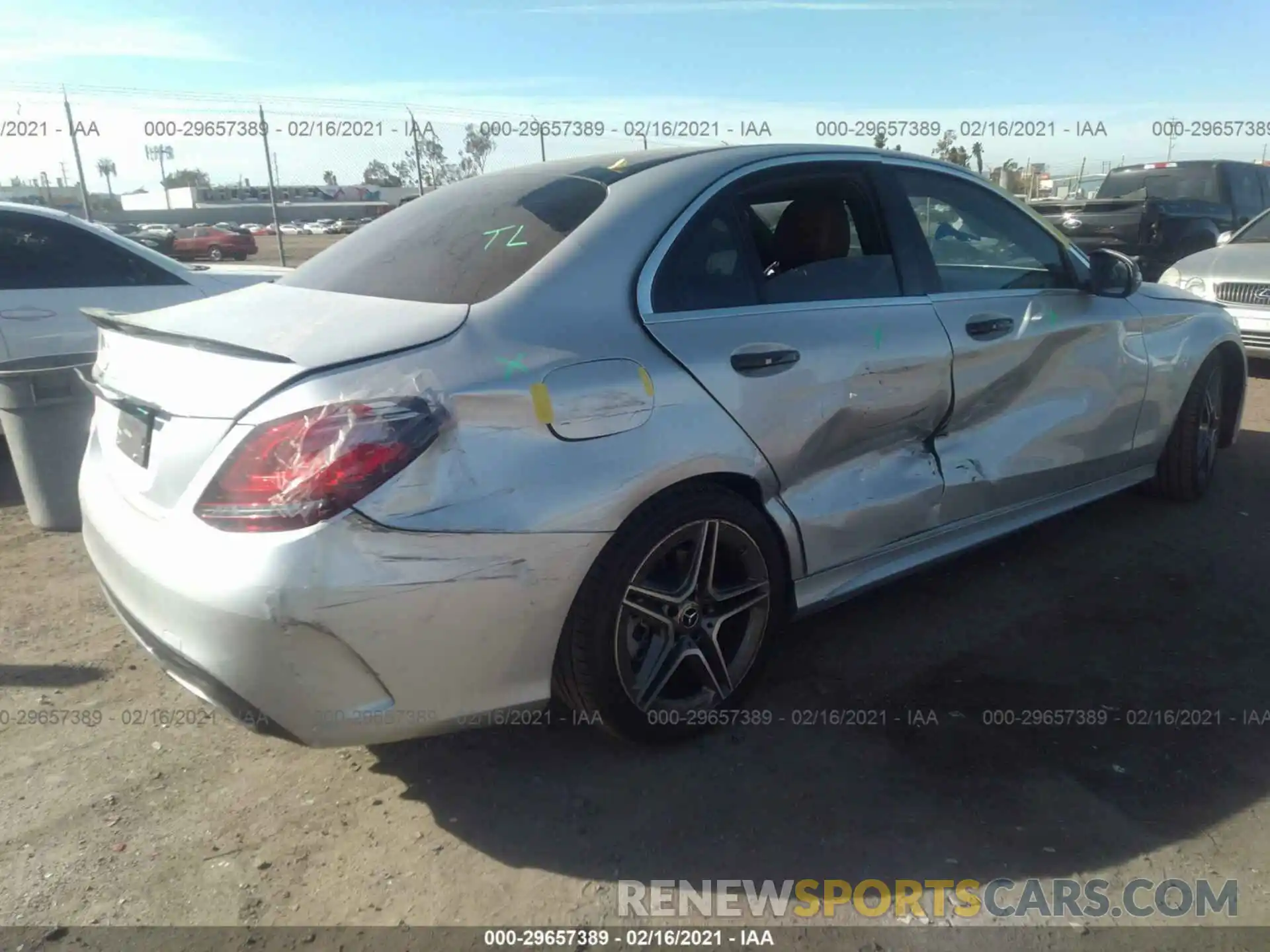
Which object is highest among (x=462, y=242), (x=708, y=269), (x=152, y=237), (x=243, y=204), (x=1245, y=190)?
(x=243, y=204)

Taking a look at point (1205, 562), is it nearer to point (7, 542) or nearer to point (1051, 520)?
point (1051, 520)

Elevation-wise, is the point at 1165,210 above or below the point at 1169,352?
above

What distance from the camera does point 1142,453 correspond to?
4.51 meters

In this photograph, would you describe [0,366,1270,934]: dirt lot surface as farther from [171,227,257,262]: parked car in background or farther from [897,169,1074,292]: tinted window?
[171,227,257,262]: parked car in background

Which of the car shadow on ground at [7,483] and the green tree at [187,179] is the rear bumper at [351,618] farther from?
the green tree at [187,179]

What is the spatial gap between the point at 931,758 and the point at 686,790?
739 mm

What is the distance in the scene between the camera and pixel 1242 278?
795 cm

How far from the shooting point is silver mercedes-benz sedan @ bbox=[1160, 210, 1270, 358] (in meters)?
7.71

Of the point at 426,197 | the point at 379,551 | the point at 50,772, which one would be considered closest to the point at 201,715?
the point at 50,772

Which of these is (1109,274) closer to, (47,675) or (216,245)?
(47,675)

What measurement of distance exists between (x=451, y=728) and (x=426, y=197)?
1.93 meters

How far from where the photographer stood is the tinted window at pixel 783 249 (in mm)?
2873

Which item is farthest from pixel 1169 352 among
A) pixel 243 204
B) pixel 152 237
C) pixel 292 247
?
pixel 243 204

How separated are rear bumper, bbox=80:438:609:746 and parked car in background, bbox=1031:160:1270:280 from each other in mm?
A: 10835
